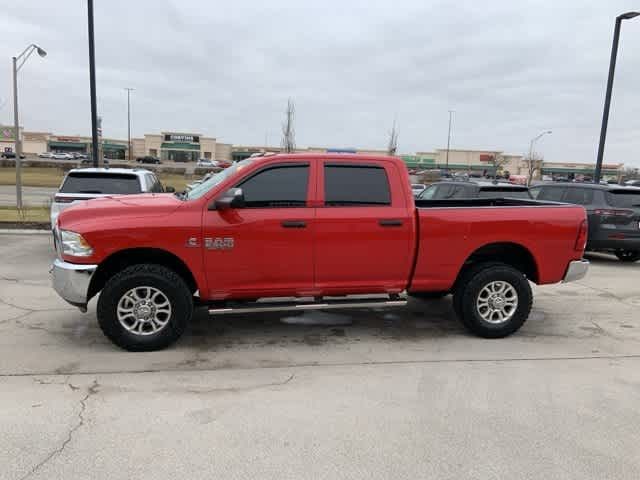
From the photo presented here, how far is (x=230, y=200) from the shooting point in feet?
15.5

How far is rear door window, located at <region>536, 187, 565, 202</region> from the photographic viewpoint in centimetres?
1166

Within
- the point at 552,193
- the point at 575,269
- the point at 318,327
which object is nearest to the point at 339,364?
the point at 318,327

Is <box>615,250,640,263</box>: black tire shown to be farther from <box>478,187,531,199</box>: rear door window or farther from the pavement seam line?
the pavement seam line

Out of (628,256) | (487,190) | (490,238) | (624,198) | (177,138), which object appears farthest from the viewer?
(177,138)

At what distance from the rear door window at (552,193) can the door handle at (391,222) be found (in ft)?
26.2

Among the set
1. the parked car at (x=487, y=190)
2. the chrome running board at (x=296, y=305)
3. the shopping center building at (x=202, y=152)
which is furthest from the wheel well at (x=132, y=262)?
the shopping center building at (x=202, y=152)

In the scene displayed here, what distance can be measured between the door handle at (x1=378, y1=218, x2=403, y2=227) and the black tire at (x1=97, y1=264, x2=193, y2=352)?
2.06 meters

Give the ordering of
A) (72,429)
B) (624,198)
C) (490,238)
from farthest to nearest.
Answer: (624,198) < (490,238) < (72,429)

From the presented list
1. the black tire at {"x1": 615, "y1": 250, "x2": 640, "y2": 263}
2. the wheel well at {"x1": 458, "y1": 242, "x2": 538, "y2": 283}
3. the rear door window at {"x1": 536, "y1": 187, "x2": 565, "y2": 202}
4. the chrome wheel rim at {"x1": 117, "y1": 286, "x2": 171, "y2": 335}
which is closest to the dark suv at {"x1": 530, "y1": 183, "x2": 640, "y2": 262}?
the black tire at {"x1": 615, "y1": 250, "x2": 640, "y2": 263}

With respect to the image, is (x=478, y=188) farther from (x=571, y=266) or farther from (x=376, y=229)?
(x=376, y=229)

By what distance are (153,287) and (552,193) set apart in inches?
407

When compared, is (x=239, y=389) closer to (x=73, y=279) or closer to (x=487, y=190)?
(x=73, y=279)

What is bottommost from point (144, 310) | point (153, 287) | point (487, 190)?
point (144, 310)

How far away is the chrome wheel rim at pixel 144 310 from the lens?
477 centimetres
